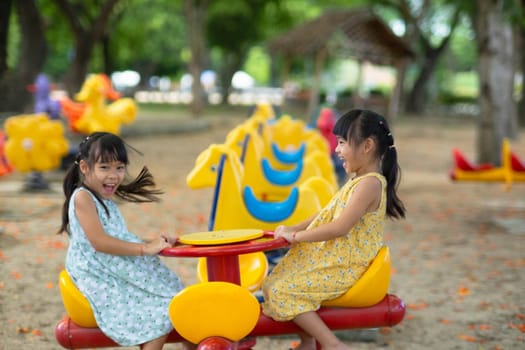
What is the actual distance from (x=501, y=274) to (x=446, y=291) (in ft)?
2.53

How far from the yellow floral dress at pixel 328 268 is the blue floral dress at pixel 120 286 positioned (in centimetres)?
47

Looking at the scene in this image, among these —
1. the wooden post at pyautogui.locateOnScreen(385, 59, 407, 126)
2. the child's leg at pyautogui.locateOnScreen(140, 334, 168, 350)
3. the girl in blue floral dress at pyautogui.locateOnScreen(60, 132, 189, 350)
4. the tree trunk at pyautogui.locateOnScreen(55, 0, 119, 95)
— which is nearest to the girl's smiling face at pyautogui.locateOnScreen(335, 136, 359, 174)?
the girl in blue floral dress at pyautogui.locateOnScreen(60, 132, 189, 350)

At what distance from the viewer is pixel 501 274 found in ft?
19.4

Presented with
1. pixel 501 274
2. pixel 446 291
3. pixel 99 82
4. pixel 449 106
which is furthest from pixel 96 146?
pixel 449 106

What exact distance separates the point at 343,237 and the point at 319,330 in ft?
1.34

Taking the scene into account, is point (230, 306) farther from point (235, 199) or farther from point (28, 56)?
point (28, 56)

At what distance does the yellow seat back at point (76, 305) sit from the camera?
2.93 meters

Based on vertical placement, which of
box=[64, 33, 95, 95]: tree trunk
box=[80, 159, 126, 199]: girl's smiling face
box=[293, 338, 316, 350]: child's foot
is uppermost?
box=[64, 33, 95, 95]: tree trunk

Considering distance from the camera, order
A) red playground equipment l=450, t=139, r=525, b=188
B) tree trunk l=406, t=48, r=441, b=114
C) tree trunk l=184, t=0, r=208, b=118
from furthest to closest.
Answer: tree trunk l=406, t=48, r=441, b=114 → tree trunk l=184, t=0, r=208, b=118 → red playground equipment l=450, t=139, r=525, b=188

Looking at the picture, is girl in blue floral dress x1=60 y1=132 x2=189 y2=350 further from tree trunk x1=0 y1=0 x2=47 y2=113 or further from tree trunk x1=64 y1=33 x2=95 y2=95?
tree trunk x1=64 y1=33 x2=95 y2=95

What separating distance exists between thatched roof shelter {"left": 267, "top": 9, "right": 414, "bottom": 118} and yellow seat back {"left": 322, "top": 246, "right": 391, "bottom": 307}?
19.4 m

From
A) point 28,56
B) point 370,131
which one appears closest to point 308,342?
point 370,131

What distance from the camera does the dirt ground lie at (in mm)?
4379

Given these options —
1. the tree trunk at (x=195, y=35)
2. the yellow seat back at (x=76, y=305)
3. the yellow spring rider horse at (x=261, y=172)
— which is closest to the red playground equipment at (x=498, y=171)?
the yellow spring rider horse at (x=261, y=172)
